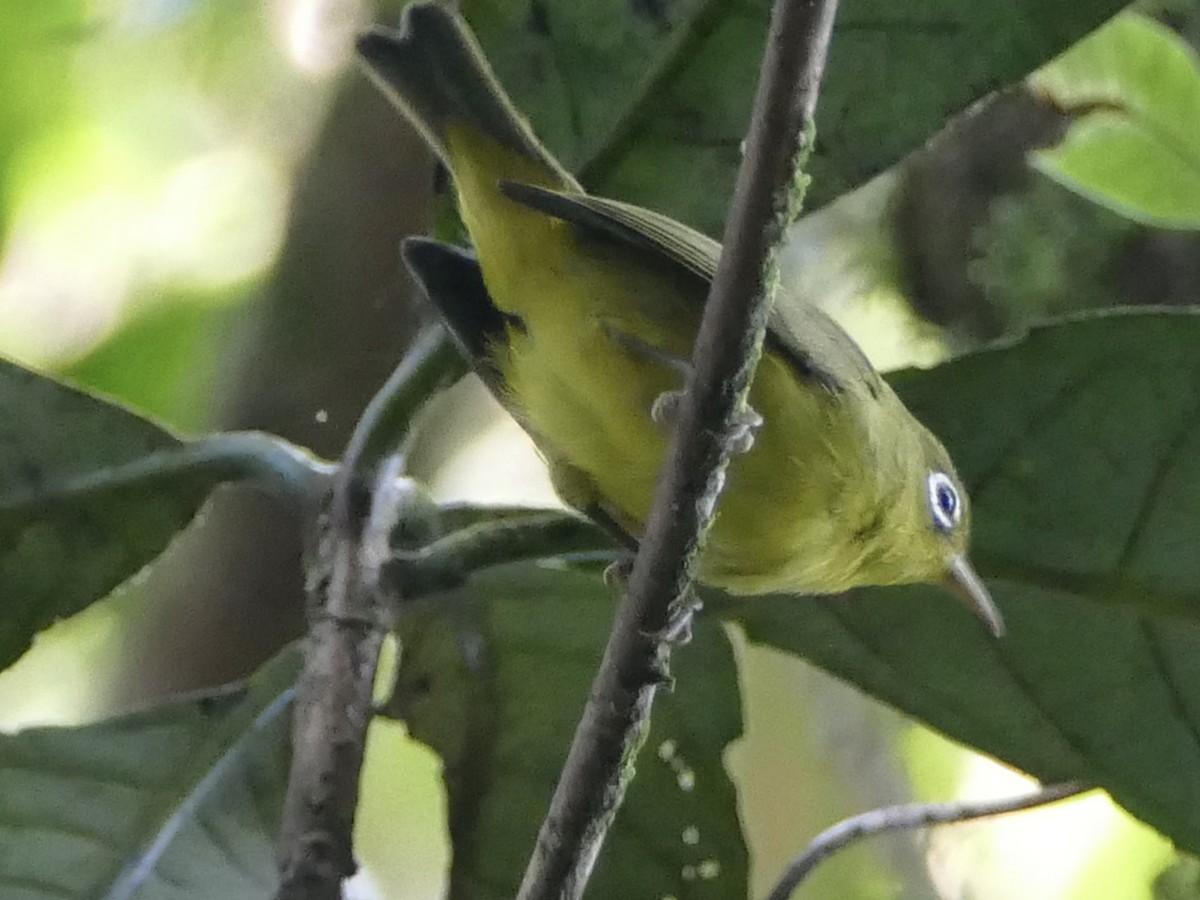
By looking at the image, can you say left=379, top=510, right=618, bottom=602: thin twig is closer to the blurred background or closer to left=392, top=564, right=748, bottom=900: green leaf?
left=392, top=564, right=748, bottom=900: green leaf

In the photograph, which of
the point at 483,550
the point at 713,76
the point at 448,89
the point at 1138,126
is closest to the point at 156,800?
the point at 483,550

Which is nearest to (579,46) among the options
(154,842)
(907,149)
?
(907,149)

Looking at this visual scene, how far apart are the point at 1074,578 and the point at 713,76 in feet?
1.33

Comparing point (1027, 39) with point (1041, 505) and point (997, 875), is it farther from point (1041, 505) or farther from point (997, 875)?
point (997, 875)

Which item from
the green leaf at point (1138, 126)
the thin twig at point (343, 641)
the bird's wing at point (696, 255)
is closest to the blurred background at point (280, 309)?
the green leaf at point (1138, 126)

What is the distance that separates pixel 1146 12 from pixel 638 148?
0.89m

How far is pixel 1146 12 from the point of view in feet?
4.72

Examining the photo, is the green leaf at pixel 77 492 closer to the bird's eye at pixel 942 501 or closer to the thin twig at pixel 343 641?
the thin twig at pixel 343 641

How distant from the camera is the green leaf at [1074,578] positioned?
0.76 m

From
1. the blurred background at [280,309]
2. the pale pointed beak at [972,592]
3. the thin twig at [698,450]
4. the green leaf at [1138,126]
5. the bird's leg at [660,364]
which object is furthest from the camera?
the blurred background at [280,309]

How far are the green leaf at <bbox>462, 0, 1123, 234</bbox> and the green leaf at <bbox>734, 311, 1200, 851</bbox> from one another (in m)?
0.16

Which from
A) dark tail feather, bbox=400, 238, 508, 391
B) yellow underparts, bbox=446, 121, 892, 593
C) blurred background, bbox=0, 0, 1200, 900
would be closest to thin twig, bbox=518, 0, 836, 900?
yellow underparts, bbox=446, 121, 892, 593

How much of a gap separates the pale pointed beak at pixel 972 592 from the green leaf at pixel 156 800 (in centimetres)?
48

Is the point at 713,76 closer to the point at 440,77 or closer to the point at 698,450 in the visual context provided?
the point at 440,77
